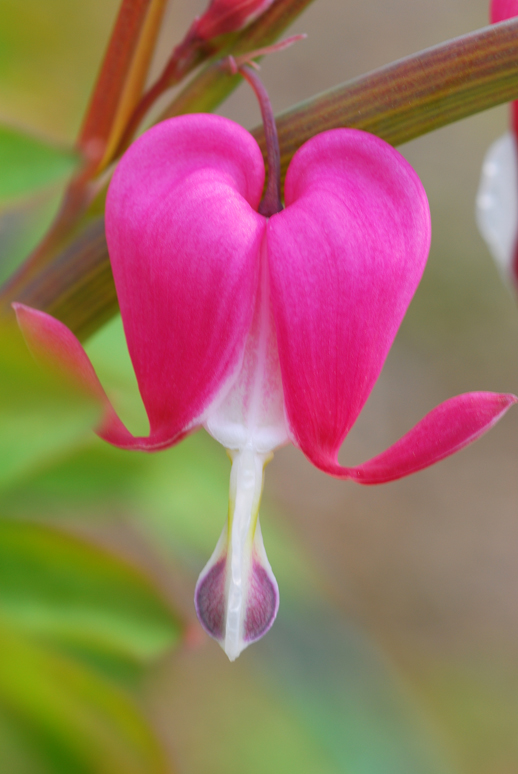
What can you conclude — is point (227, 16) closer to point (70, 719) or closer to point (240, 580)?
point (240, 580)

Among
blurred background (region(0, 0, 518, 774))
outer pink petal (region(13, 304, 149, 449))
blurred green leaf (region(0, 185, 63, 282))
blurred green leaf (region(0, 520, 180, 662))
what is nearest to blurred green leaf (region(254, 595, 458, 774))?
blurred background (region(0, 0, 518, 774))

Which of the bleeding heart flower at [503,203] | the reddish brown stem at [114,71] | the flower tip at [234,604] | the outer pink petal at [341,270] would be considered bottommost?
the bleeding heart flower at [503,203]

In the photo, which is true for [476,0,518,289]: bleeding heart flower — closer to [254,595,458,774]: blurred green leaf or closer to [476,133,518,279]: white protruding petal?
[476,133,518,279]: white protruding petal

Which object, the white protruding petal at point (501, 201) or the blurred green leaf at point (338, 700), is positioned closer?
the white protruding petal at point (501, 201)

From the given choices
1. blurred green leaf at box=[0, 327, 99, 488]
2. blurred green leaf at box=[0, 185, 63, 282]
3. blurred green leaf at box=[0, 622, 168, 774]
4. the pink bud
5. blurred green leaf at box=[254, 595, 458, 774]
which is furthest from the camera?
blurred green leaf at box=[254, 595, 458, 774]

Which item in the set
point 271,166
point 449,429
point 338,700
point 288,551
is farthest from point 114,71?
point 338,700

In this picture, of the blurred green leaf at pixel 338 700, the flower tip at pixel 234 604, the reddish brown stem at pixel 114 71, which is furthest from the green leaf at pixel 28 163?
the blurred green leaf at pixel 338 700

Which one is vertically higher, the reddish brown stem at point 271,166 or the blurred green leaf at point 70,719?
the reddish brown stem at point 271,166

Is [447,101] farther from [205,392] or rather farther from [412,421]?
[412,421]

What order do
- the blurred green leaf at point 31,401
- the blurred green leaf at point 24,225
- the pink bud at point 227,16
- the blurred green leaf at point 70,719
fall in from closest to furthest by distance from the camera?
1. the blurred green leaf at point 31,401
2. the pink bud at point 227,16
3. the blurred green leaf at point 70,719
4. the blurred green leaf at point 24,225

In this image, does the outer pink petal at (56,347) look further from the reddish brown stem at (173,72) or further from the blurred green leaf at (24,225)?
the blurred green leaf at (24,225)
